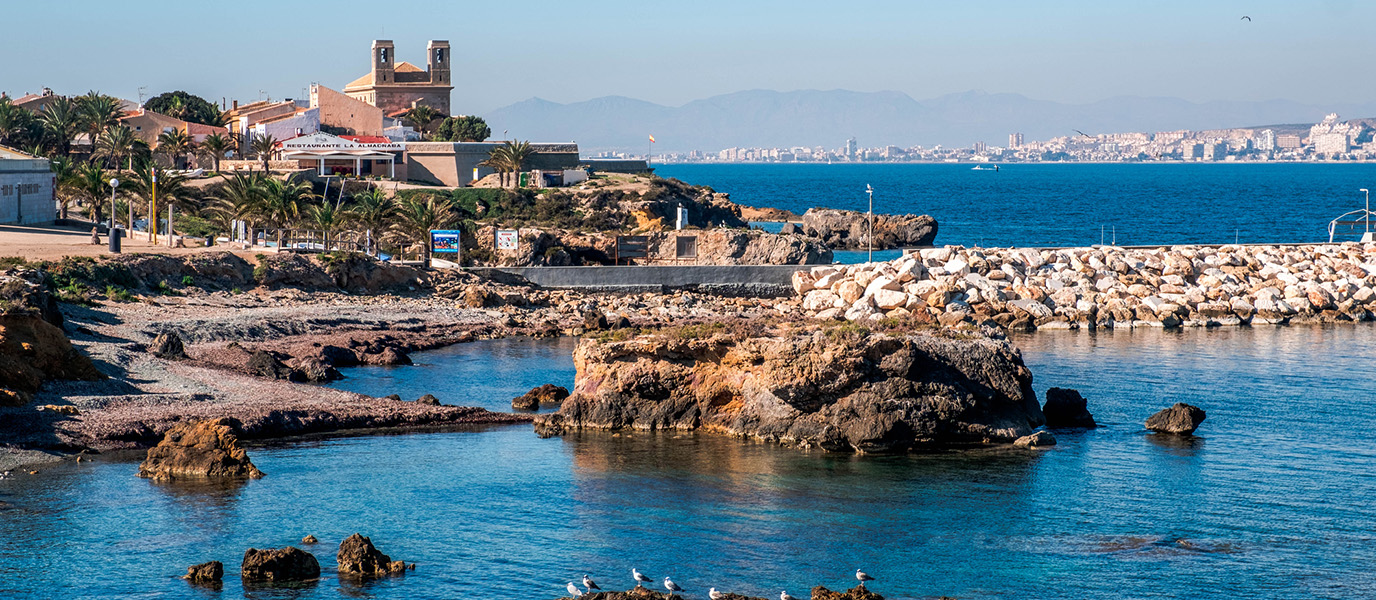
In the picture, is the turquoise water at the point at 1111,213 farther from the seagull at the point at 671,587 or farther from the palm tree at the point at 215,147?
the seagull at the point at 671,587

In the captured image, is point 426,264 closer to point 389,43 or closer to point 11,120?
point 11,120

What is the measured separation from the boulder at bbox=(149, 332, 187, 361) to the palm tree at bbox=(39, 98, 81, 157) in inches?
2150

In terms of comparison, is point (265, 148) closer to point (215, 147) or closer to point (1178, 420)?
point (215, 147)

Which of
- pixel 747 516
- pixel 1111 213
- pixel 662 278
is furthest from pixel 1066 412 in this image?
pixel 1111 213

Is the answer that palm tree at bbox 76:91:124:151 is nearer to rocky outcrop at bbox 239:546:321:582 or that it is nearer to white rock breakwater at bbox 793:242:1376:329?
white rock breakwater at bbox 793:242:1376:329

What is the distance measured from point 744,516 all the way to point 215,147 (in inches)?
2838

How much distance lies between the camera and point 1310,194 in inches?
7362

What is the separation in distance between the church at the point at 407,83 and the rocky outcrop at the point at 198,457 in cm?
9454

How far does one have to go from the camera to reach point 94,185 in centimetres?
6462

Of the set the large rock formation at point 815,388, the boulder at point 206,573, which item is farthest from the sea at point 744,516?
the large rock formation at point 815,388

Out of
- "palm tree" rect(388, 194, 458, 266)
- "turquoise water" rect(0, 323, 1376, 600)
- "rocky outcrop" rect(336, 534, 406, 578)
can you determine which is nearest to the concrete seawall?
"palm tree" rect(388, 194, 458, 266)

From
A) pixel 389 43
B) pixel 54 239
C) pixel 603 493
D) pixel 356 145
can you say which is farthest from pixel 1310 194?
pixel 603 493

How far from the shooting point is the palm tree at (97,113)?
91625mm

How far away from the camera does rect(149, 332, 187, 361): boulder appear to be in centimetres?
3978
